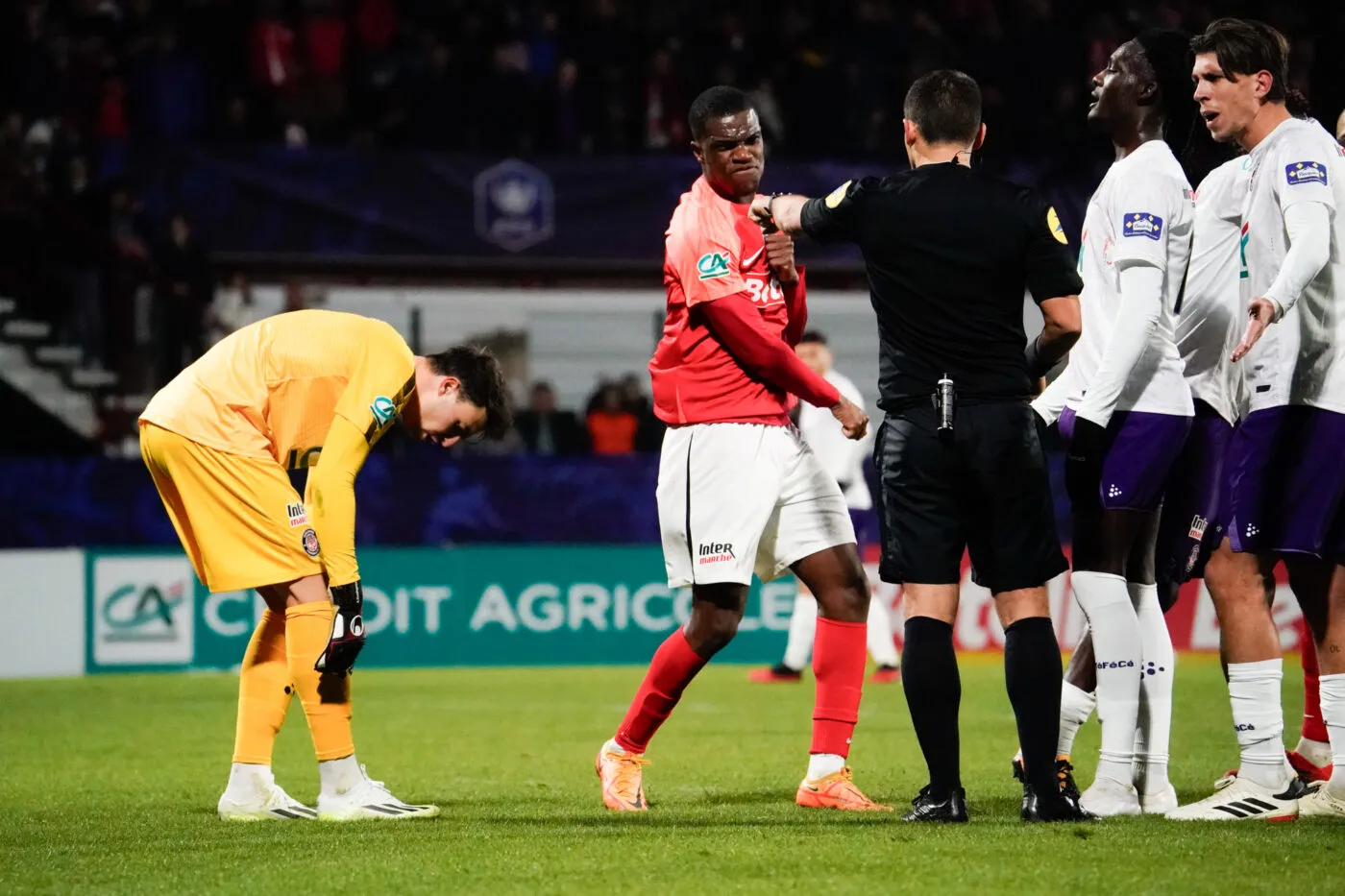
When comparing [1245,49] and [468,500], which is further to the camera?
[468,500]

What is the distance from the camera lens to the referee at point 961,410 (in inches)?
210

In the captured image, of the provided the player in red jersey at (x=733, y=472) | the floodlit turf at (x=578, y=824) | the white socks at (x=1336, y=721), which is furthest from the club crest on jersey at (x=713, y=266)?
the white socks at (x=1336, y=721)

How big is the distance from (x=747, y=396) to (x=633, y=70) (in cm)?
1288

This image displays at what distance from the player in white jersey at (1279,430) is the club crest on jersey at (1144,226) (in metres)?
0.44

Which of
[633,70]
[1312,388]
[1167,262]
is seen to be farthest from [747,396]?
[633,70]

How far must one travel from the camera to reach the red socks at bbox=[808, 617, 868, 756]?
244 inches

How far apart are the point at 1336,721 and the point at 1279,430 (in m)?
0.97

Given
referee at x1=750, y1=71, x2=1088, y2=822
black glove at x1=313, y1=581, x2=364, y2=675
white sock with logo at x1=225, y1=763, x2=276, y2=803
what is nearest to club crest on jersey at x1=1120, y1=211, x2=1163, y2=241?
referee at x1=750, y1=71, x2=1088, y2=822

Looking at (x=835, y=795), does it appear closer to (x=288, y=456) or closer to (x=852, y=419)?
(x=852, y=419)

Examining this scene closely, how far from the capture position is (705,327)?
6191 millimetres

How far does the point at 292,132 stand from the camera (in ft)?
57.1

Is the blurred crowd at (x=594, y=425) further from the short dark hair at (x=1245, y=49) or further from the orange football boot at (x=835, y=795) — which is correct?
the short dark hair at (x=1245, y=49)

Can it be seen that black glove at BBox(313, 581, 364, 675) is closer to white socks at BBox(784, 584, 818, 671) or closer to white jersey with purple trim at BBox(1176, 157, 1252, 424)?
white jersey with purple trim at BBox(1176, 157, 1252, 424)

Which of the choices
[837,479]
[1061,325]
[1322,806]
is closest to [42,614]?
[837,479]
